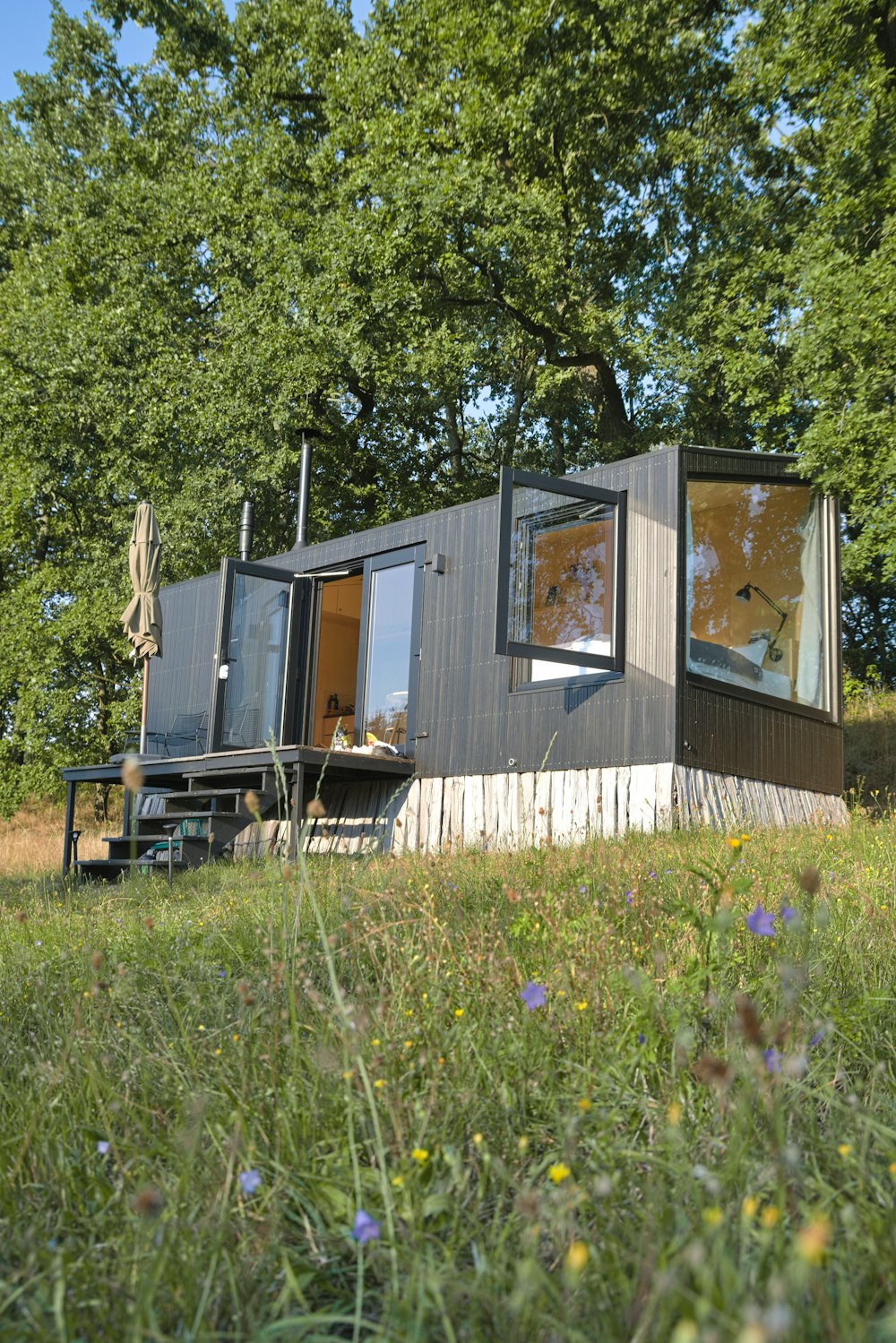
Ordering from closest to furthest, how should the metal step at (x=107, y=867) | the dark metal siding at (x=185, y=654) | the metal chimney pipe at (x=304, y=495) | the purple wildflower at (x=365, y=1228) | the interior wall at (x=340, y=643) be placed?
the purple wildflower at (x=365, y=1228) → the metal step at (x=107, y=867) → the dark metal siding at (x=185, y=654) → the metal chimney pipe at (x=304, y=495) → the interior wall at (x=340, y=643)

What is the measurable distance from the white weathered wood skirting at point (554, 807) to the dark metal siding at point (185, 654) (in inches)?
71.4

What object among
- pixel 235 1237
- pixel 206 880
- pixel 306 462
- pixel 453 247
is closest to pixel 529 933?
pixel 235 1237

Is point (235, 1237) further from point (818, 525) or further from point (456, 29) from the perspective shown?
point (456, 29)

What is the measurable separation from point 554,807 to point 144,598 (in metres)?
4.46

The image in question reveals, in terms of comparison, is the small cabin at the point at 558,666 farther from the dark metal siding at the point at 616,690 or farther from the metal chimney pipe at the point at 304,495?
the metal chimney pipe at the point at 304,495

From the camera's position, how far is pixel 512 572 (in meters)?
9.15

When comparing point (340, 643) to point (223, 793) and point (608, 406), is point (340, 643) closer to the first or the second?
point (223, 793)

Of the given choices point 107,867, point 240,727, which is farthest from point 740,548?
point 107,867

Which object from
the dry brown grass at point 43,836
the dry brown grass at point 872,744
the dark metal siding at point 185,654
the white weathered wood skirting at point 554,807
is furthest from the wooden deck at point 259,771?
the dry brown grass at point 872,744

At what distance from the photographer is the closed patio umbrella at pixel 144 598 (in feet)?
37.0

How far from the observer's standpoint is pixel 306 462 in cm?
Answer: 1429

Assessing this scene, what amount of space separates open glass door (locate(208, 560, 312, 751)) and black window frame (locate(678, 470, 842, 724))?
4.32 meters

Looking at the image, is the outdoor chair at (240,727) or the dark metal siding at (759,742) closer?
the dark metal siding at (759,742)

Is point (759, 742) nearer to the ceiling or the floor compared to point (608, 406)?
nearer to the floor
